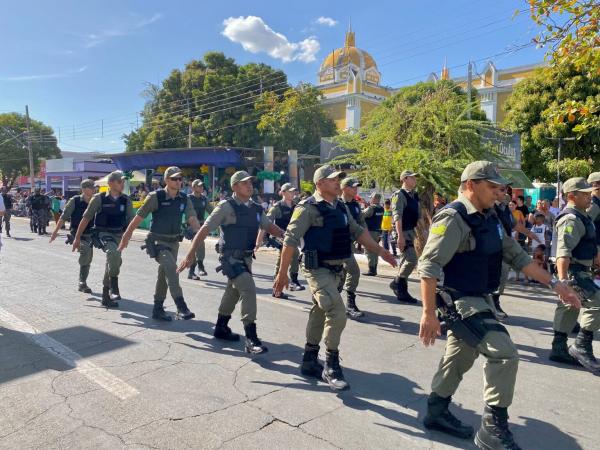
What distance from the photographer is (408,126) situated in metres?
10.8

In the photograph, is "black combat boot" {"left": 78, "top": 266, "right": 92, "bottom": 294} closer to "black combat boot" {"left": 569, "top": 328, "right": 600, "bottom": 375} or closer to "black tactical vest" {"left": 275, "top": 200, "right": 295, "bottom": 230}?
"black tactical vest" {"left": 275, "top": 200, "right": 295, "bottom": 230}

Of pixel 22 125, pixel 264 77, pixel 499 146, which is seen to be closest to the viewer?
pixel 499 146

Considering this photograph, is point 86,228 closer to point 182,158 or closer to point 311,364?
point 311,364

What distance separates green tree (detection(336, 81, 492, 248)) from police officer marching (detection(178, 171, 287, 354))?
548 centimetres

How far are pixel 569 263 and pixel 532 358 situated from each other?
106 centimetres

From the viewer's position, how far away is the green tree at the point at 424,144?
9922mm

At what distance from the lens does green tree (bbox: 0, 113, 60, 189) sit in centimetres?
5253

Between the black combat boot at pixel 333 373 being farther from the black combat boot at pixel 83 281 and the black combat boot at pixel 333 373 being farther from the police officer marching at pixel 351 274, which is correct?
the black combat boot at pixel 83 281

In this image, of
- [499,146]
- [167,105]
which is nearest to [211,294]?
[499,146]

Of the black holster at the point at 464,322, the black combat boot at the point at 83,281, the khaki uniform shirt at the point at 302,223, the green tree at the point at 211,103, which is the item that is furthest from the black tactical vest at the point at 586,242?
the green tree at the point at 211,103

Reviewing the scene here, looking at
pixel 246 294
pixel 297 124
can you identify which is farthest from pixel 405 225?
pixel 297 124

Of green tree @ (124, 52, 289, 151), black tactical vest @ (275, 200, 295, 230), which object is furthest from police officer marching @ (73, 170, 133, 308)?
green tree @ (124, 52, 289, 151)

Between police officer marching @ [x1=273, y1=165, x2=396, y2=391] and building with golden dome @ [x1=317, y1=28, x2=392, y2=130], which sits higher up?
building with golden dome @ [x1=317, y1=28, x2=392, y2=130]

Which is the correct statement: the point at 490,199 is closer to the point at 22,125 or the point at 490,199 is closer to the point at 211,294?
the point at 211,294
